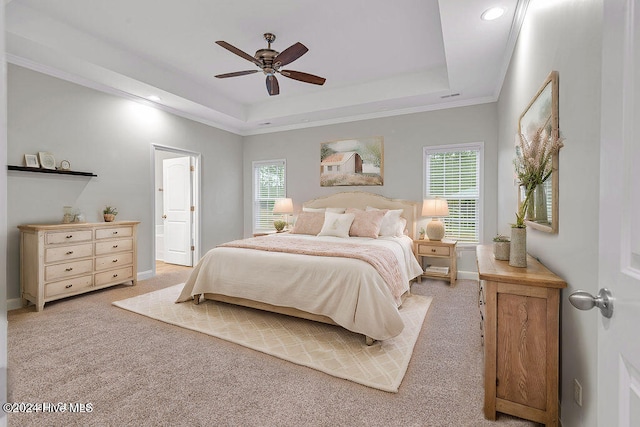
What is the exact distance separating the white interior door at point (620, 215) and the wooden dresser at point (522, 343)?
0.84 meters

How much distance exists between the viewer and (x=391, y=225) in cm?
436

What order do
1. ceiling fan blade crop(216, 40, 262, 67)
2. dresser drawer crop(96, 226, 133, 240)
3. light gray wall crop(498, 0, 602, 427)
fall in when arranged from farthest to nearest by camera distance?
dresser drawer crop(96, 226, 133, 240) < ceiling fan blade crop(216, 40, 262, 67) < light gray wall crop(498, 0, 602, 427)

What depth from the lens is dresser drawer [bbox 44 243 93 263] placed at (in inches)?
127

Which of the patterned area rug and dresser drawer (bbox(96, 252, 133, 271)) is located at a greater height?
dresser drawer (bbox(96, 252, 133, 271))

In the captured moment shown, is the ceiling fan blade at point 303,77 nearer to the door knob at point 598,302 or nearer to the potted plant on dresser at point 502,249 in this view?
the potted plant on dresser at point 502,249

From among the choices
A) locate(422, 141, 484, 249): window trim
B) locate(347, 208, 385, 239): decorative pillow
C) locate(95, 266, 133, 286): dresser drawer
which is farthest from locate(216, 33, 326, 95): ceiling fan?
locate(95, 266, 133, 286): dresser drawer

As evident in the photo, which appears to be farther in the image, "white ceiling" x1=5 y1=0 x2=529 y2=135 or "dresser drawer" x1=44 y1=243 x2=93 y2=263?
"dresser drawer" x1=44 y1=243 x2=93 y2=263

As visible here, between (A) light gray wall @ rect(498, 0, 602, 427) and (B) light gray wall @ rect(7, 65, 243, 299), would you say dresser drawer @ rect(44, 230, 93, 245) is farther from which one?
(A) light gray wall @ rect(498, 0, 602, 427)

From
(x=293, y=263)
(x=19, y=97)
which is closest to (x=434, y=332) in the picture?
(x=293, y=263)

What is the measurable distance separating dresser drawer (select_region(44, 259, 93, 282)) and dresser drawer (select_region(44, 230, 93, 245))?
26 centimetres

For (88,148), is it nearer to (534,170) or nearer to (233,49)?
(233,49)

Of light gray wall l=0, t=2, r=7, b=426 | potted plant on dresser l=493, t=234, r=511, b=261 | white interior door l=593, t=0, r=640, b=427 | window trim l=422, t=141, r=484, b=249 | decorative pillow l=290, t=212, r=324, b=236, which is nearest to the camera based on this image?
light gray wall l=0, t=2, r=7, b=426

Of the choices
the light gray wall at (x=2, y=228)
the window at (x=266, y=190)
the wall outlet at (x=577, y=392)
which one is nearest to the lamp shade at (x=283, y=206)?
the window at (x=266, y=190)

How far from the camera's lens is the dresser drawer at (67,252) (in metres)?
3.22
